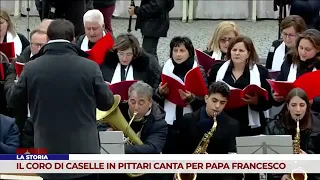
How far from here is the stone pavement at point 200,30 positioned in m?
13.3

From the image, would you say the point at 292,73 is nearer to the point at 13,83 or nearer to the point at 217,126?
the point at 217,126

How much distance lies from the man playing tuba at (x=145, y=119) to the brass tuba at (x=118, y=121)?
0.16 ft

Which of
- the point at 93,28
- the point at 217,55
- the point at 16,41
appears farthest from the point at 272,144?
the point at 16,41

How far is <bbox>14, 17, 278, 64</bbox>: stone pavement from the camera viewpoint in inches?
525

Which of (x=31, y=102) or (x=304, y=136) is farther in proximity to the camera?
(x=304, y=136)

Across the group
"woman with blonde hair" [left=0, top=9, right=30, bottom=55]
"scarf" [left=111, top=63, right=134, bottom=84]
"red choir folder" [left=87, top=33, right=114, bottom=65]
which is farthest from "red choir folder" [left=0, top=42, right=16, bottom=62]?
"scarf" [left=111, top=63, right=134, bottom=84]

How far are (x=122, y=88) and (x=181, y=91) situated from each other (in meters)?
0.54

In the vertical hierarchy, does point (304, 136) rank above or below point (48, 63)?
below

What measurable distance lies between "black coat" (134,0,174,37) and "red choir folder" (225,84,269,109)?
9.70 ft

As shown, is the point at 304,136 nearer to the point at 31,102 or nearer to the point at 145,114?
the point at 145,114

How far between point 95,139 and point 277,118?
1.99 meters

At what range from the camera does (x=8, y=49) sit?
318 inches

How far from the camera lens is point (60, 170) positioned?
217 inches

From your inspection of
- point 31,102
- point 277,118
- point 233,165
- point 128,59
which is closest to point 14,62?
point 128,59
